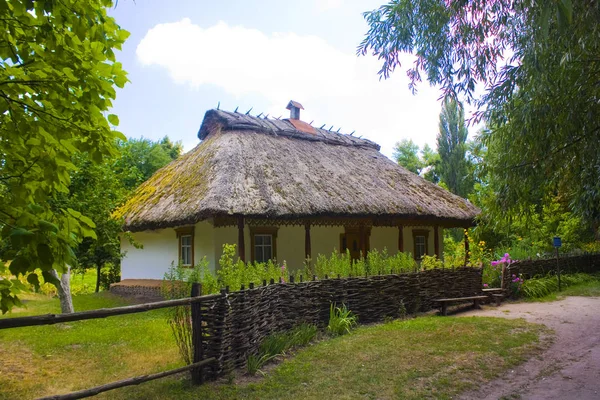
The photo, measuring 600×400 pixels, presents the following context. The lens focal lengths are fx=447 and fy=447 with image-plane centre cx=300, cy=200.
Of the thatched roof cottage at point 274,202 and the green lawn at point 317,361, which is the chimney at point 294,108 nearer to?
the thatched roof cottage at point 274,202

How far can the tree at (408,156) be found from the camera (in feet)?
133

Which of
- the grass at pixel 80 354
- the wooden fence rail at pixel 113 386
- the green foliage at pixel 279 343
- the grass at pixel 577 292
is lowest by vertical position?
the grass at pixel 577 292

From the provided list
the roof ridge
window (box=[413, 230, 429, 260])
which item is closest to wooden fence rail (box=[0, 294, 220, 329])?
the roof ridge

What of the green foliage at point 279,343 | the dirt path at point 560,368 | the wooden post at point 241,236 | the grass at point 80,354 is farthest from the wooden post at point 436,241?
the green foliage at point 279,343

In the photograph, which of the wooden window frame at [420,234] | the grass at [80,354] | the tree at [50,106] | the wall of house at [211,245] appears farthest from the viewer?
the wooden window frame at [420,234]

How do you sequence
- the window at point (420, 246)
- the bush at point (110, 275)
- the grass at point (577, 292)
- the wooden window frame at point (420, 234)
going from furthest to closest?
the bush at point (110, 275) < the window at point (420, 246) < the wooden window frame at point (420, 234) < the grass at point (577, 292)

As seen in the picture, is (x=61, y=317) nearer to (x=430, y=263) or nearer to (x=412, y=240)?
(x=430, y=263)

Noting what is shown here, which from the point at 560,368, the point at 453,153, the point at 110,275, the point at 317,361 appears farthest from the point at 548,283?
the point at 453,153

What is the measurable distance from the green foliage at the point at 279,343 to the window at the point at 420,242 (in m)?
11.2

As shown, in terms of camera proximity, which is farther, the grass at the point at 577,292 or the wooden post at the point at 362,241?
the wooden post at the point at 362,241

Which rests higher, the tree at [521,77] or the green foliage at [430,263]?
the tree at [521,77]

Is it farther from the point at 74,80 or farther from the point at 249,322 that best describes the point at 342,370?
the point at 74,80

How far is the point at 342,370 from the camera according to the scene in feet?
16.9

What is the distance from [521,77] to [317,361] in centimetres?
447
